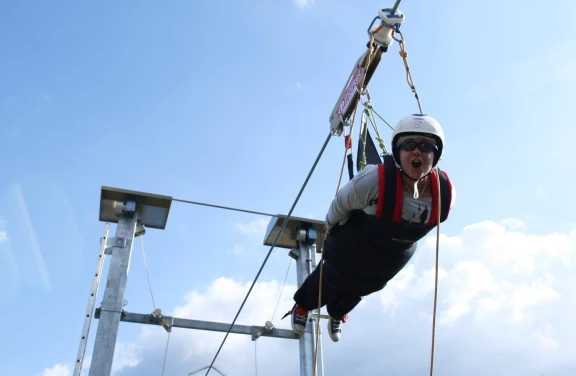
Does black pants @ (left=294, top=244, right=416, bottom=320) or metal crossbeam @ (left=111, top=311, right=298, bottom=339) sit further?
metal crossbeam @ (left=111, top=311, right=298, bottom=339)

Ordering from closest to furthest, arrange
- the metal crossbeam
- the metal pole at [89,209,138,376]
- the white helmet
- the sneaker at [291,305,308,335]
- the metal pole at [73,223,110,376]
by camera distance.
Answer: the white helmet, the metal pole at [73,223,110,376], the metal pole at [89,209,138,376], the sneaker at [291,305,308,335], the metal crossbeam

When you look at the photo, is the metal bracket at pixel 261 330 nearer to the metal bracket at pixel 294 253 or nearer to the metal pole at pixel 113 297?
the metal bracket at pixel 294 253

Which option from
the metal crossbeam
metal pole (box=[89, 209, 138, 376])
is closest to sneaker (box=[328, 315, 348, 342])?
the metal crossbeam

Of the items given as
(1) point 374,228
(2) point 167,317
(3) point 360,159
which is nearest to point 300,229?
(2) point 167,317

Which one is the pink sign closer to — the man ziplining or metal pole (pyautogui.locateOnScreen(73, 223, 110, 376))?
the man ziplining

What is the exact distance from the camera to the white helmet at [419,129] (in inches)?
129

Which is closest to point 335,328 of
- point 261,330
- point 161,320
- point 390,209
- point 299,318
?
point 299,318

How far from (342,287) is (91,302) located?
2.48 metres

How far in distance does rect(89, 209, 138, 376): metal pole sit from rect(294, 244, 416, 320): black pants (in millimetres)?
1864

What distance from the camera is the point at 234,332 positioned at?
20.8 feet

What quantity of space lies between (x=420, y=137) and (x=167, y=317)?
3937 millimetres

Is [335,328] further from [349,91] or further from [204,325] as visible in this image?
[349,91]

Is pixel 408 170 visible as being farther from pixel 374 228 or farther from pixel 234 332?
pixel 234 332

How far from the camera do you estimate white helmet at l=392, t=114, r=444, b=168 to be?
129 inches
